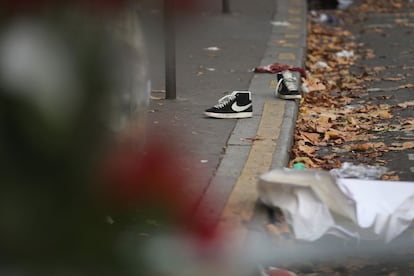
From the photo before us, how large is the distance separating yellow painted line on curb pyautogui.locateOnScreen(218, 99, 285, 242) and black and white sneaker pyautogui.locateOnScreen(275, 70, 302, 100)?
11cm

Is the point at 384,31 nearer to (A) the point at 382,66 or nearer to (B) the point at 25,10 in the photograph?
(A) the point at 382,66

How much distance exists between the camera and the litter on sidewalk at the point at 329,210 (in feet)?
14.0

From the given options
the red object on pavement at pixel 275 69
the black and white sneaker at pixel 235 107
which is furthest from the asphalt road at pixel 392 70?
the black and white sneaker at pixel 235 107

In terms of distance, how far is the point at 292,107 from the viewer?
272 inches

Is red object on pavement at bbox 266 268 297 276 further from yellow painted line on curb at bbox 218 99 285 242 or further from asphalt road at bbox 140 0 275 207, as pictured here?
asphalt road at bbox 140 0 275 207

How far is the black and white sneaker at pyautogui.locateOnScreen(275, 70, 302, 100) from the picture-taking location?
23.5 ft

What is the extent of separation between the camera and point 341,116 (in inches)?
293

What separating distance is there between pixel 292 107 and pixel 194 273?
16.6ft

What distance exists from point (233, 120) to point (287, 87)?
3.06 ft

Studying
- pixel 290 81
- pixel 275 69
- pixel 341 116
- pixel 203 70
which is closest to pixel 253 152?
pixel 290 81

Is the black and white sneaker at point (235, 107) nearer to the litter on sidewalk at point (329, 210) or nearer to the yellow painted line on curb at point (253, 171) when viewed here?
the yellow painted line on curb at point (253, 171)

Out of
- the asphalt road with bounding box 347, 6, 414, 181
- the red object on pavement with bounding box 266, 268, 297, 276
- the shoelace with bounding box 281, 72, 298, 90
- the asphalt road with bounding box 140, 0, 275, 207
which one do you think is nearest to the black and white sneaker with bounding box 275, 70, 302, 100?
the shoelace with bounding box 281, 72, 298, 90

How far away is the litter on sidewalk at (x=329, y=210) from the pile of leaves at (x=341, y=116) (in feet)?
3.82

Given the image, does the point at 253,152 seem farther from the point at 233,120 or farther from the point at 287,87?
the point at 287,87
